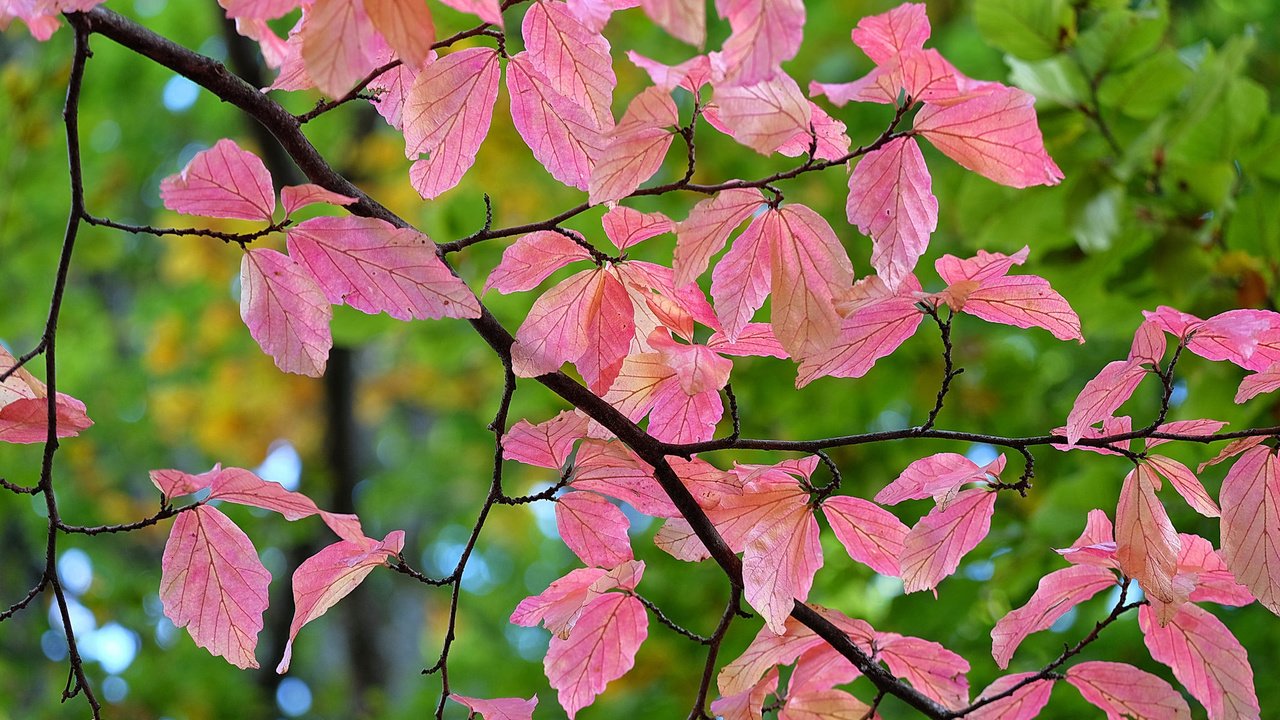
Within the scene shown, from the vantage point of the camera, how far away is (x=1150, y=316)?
57 cm

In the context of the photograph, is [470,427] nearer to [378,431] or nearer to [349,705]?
[349,705]

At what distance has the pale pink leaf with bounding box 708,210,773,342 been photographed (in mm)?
561

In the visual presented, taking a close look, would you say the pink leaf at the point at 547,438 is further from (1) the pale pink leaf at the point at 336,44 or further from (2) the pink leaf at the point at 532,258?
(1) the pale pink leaf at the point at 336,44

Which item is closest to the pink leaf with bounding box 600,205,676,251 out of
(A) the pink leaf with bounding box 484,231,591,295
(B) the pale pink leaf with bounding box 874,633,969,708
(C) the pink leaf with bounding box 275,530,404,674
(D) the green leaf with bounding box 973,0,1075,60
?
(A) the pink leaf with bounding box 484,231,591,295

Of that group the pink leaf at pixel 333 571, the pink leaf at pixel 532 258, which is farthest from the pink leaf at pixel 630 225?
the pink leaf at pixel 333 571

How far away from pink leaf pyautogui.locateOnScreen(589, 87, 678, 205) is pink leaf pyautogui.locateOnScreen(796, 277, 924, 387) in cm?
14

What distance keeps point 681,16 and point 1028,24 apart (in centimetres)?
87

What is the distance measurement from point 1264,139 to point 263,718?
3141mm

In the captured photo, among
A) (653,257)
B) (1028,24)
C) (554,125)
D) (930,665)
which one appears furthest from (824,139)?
(653,257)

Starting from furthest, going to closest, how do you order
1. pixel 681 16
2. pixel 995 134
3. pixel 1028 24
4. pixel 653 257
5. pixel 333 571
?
pixel 653 257 → pixel 1028 24 → pixel 333 571 → pixel 995 134 → pixel 681 16

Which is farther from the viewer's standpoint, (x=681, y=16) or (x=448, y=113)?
(x=448, y=113)

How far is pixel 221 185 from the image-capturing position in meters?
0.52

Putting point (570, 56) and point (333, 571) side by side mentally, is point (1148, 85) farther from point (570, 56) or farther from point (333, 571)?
point (333, 571)

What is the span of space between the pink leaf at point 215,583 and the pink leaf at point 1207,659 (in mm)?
575
